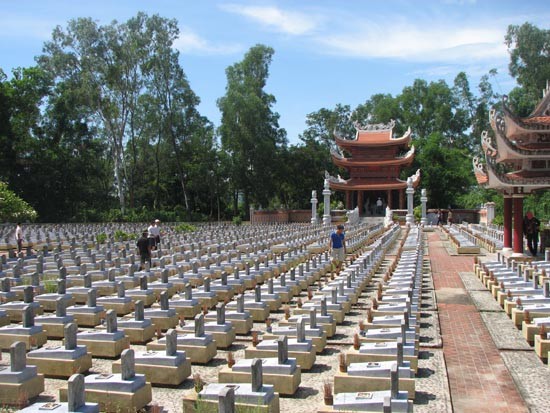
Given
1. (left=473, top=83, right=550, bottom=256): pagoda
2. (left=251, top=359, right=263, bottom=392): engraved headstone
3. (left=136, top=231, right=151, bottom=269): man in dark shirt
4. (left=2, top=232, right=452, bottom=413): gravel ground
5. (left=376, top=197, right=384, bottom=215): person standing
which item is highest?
(left=473, top=83, right=550, bottom=256): pagoda

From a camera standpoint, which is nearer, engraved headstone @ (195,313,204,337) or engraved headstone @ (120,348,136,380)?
engraved headstone @ (120,348,136,380)

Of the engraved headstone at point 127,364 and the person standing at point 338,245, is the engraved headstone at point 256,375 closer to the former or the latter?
the engraved headstone at point 127,364

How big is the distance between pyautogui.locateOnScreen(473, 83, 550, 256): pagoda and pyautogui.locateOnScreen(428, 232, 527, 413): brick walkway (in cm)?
733

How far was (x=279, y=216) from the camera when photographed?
54.6 meters

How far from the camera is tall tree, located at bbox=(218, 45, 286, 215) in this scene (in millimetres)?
54750

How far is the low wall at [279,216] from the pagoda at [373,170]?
4.07 metres

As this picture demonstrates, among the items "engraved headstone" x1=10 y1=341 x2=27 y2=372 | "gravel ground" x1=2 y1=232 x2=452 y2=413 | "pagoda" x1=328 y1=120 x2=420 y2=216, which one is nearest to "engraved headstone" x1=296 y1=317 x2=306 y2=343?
"gravel ground" x1=2 y1=232 x2=452 y2=413

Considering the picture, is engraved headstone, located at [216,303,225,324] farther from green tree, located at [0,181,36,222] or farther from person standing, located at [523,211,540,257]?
green tree, located at [0,181,36,222]

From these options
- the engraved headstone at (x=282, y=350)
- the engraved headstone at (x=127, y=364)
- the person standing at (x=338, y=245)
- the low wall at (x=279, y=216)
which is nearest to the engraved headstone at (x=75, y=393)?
the engraved headstone at (x=127, y=364)

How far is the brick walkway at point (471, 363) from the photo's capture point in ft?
23.1

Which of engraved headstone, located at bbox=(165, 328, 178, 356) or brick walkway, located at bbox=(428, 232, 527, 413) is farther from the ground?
engraved headstone, located at bbox=(165, 328, 178, 356)

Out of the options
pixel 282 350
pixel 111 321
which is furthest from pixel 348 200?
pixel 282 350

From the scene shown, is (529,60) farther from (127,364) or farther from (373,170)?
(127,364)

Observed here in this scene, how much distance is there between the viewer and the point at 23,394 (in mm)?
6680
